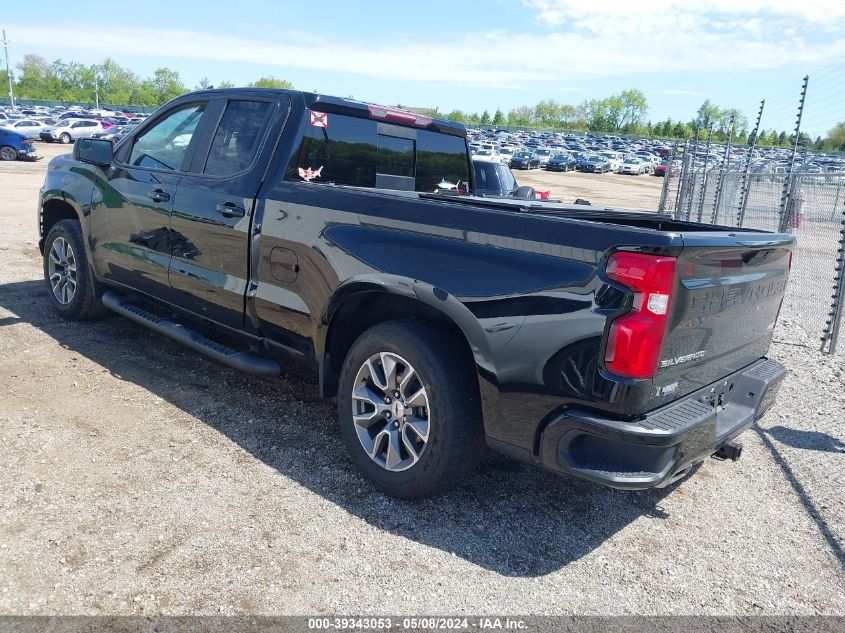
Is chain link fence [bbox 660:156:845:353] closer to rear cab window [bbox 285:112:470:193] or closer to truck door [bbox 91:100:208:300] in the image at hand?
rear cab window [bbox 285:112:470:193]

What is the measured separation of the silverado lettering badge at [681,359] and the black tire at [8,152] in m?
29.7

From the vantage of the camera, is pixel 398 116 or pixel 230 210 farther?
pixel 398 116

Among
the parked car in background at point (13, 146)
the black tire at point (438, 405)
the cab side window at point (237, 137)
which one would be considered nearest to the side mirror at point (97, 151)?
the cab side window at point (237, 137)

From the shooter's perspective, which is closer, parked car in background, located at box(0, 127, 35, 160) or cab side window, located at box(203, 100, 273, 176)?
cab side window, located at box(203, 100, 273, 176)

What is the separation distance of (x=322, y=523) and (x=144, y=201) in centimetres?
279

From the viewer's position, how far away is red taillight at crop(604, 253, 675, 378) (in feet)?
8.43

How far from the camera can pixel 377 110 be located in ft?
14.8

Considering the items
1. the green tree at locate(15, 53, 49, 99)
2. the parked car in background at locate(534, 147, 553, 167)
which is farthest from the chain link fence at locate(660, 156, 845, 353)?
the green tree at locate(15, 53, 49, 99)

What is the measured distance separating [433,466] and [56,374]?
3.09m

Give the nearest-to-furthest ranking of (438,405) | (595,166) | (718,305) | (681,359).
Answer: (681,359) → (718,305) → (438,405) → (595,166)

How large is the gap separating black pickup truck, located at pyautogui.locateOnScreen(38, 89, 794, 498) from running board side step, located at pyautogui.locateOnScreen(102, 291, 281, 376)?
0.07 feet

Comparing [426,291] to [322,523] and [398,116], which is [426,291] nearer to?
[322,523]

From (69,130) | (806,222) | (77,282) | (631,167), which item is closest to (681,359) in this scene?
(77,282)

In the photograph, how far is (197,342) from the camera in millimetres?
4453
